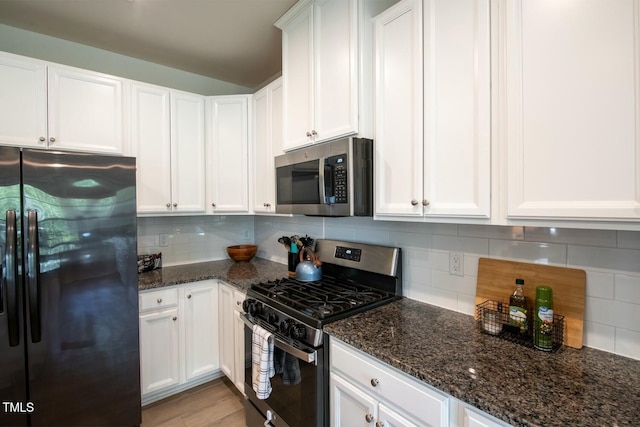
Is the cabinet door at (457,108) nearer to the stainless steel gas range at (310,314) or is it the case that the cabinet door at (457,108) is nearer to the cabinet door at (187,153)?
the stainless steel gas range at (310,314)

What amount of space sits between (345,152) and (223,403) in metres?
2.07

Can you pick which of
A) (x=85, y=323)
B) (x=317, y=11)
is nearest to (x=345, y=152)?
(x=317, y=11)

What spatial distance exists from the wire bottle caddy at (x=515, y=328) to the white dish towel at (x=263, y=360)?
1049 mm

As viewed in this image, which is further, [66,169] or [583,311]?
[66,169]

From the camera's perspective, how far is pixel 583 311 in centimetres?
114

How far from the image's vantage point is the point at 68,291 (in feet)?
5.38

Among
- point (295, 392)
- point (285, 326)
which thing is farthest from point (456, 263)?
point (295, 392)

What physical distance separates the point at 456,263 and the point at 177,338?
6.66 ft

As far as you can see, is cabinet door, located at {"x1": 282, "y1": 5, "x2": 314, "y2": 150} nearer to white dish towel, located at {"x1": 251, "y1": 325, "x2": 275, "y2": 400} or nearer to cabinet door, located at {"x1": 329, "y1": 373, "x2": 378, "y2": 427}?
white dish towel, located at {"x1": 251, "y1": 325, "x2": 275, "y2": 400}

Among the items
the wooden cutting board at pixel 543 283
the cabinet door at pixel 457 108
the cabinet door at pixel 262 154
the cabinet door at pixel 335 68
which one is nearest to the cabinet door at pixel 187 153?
the cabinet door at pixel 262 154

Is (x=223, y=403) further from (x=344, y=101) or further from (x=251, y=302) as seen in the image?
(x=344, y=101)

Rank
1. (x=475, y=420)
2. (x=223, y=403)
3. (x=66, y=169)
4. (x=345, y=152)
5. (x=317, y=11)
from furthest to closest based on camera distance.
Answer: (x=223, y=403)
(x=317, y=11)
(x=66, y=169)
(x=345, y=152)
(x=475, y=420)

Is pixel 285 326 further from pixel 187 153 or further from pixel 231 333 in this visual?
pixel 187 153

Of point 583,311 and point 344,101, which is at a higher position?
point 344,101
